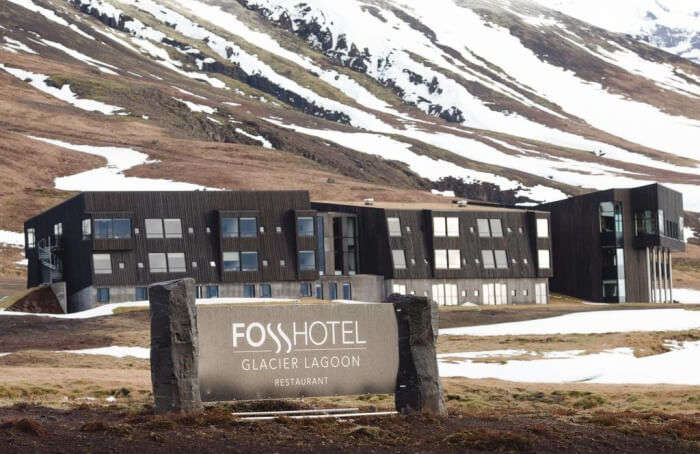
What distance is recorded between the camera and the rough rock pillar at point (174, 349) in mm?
29016

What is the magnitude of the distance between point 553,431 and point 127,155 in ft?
540

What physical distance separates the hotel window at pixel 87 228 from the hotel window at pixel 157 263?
4828 mm

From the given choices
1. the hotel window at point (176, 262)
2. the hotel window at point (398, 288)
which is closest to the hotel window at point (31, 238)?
the hotel window at point (176, 262)

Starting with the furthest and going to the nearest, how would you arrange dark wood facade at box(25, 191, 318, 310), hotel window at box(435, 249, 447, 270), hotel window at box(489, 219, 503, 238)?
hotel window at box(489, 219, 503, 238) → hotel window at box(435, 249, 447, 270) → dark wood facade at box(25, 191, 318, 310)

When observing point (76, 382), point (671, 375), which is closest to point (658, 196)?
point (671, 375)

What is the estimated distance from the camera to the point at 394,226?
108562 millimetres

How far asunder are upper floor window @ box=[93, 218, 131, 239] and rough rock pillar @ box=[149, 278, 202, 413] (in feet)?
227

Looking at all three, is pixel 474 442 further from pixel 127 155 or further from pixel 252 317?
pixel 127 155

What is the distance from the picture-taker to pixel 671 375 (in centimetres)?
5584

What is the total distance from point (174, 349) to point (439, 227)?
8178cm

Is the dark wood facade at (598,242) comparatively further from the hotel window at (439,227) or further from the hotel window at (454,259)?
the hotel window at (439,227)

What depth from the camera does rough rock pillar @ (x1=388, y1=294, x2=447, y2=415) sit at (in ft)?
103

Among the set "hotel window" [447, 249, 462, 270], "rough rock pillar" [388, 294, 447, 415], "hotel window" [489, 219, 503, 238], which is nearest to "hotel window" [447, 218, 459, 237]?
"hotel window" [447, 249, 462, 270]

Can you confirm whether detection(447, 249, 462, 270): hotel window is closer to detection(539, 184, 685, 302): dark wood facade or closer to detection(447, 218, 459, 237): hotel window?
detection(447, 218, 459, 237): hotel window
